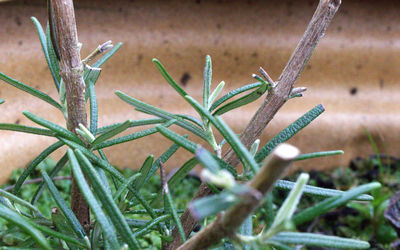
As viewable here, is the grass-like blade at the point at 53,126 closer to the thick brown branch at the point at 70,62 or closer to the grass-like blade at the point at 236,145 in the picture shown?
the thick brown branch at the point at 70,62

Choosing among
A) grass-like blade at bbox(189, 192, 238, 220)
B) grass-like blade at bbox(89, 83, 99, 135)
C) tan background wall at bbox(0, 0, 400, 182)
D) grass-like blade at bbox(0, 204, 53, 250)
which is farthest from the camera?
tan background wall at bbox(0, 0, 400, 182)

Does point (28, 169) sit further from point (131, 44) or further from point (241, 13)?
point (241, 13)

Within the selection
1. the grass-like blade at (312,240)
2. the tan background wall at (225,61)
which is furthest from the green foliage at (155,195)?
the tan background wall at (225,61)

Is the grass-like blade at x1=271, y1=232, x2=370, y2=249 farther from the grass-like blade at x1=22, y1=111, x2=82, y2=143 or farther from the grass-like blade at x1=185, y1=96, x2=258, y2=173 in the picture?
the grass-like blade at x1=22, y1=111, x2=82, y2=143

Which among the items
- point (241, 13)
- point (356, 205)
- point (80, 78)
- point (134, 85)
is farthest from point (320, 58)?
point (80, 78)

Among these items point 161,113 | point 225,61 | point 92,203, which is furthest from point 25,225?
point 225,61

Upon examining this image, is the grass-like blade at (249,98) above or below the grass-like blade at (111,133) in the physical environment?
above

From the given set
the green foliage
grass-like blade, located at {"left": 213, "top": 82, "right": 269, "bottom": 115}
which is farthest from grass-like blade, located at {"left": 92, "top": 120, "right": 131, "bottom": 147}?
grass-like blade, located at {"left": 213, "top": 82, "right": 269, "bottom": 115}
